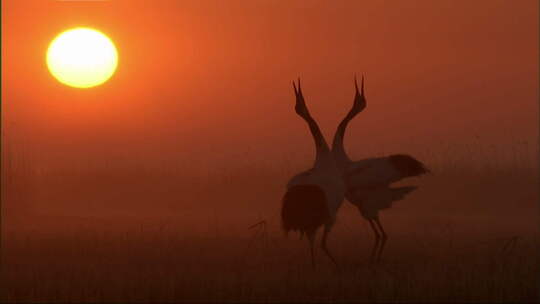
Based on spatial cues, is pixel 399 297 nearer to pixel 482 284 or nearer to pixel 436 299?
pixel 436 299

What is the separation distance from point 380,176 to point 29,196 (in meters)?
9.92

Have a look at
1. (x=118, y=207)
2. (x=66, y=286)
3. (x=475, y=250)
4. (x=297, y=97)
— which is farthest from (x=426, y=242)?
(x=118, y=207)

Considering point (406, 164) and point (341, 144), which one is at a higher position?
point (341, 144)

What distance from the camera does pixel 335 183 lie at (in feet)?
33.2

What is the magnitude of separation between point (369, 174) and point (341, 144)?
0.53 meters

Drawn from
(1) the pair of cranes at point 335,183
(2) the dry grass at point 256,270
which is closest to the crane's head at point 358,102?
(1) the pair of cranes at point 335,183

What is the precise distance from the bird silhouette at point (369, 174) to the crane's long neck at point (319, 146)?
0.19 meters

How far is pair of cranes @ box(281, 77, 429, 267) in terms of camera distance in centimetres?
Result: 993

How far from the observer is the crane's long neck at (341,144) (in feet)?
34.6

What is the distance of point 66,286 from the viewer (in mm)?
9234

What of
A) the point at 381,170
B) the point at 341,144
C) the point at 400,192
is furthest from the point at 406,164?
the point at 341,144

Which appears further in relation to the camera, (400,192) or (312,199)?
(400,192)

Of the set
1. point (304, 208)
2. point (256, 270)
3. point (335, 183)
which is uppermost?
point (335, 183)

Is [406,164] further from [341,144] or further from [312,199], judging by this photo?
[312,199]
